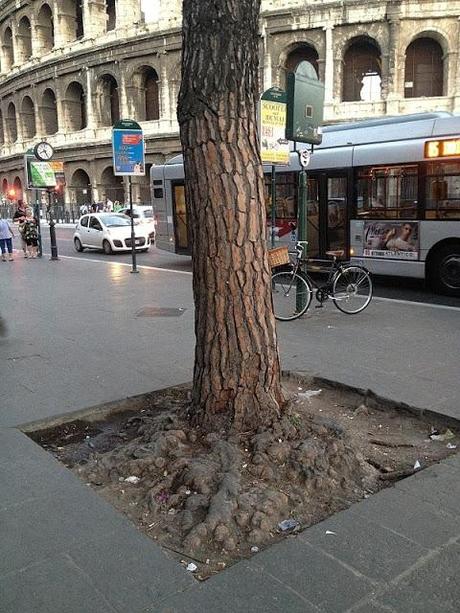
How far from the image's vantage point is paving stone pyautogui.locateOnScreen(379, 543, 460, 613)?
2.46 metres

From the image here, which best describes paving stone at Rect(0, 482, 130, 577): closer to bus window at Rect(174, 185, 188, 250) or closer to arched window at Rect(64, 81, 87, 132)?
bus window at Rect(174, 185, 188, 250)

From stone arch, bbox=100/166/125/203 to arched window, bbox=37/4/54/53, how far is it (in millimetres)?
13616

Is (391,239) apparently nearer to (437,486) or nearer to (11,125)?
(437,486)

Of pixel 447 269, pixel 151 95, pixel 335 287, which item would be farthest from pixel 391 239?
pixel 151 95

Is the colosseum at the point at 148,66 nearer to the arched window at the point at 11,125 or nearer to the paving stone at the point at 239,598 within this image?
the arched window at the point at 11,125

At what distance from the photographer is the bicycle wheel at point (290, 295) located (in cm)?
870

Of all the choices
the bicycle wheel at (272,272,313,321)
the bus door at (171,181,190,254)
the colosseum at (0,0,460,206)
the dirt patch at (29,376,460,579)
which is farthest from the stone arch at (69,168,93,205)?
the dirt patch at (29,376,460,579)

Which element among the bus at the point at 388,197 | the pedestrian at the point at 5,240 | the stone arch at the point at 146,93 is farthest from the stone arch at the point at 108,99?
the bus at the point at 388,197

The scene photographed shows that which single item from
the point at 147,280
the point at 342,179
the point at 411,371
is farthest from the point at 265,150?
the point at 411,371

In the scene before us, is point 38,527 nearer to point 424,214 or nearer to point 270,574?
point 270,574

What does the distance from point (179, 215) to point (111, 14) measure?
39.4m

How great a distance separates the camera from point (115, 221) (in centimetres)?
2198

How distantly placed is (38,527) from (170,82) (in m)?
43.6

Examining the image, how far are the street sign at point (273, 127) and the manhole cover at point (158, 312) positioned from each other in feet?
10.3
